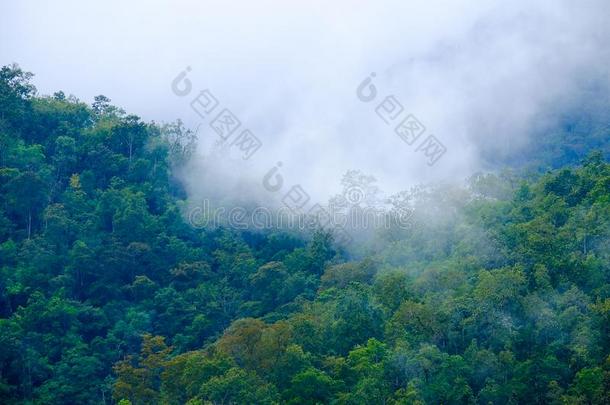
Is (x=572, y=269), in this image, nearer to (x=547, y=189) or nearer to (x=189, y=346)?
(x=547, y=189)

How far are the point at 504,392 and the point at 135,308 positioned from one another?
45.4ft

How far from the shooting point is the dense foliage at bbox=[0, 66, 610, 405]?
20.9 meters

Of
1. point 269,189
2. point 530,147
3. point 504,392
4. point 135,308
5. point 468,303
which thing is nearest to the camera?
point 504,392

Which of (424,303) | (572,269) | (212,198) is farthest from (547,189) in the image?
(212,198)

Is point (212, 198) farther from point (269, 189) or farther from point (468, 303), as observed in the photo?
point (468, 303)

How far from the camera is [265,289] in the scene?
97.9 feet

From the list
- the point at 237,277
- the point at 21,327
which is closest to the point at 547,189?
the point at 237,277

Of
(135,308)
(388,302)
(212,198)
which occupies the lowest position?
(388,302)

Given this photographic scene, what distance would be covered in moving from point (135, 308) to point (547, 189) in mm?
14894

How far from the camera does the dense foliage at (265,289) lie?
20.9 meters

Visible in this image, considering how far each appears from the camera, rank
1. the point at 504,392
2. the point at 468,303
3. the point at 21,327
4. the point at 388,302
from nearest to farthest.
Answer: the point at 504,392 → the point at 468,303 → the point at 388,302 → the point at 21,327

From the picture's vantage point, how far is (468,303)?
22250mm

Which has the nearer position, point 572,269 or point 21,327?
point 572,269

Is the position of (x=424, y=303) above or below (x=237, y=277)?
below
